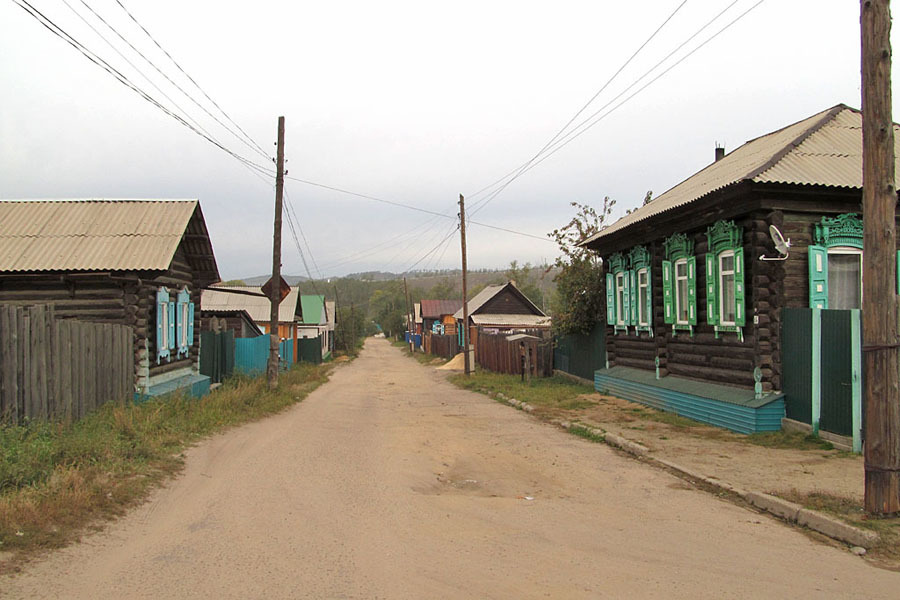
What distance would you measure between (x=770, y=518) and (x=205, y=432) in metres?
9.33

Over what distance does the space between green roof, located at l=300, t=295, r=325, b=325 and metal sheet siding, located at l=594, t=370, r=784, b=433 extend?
145ft

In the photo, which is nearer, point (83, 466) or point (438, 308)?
point (83, 466)

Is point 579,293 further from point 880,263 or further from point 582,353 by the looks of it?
point 880,263

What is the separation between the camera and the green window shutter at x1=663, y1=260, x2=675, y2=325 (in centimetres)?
1636

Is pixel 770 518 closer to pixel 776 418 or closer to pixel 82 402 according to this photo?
pixel 776 418

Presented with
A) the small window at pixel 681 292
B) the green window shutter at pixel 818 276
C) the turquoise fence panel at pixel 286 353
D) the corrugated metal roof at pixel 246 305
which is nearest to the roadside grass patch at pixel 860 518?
the green window shutter at pixel 818 276

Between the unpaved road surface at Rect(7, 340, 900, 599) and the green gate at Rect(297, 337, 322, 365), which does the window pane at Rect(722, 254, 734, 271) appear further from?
the green gate at Rect(297, 337, 322, 365)

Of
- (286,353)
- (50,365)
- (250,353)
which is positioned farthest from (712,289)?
(286,353)

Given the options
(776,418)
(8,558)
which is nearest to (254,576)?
(8,558)

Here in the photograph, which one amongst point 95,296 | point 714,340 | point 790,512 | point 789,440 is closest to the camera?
point 790,512

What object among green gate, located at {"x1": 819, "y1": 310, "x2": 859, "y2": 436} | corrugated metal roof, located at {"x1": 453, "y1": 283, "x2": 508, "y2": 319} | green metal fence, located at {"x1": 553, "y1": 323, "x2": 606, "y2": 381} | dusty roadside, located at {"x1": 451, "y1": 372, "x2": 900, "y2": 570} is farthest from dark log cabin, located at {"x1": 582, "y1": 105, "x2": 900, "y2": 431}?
corrugated metal roof, located at {"x1": 453, "y1": 283, "x2": 508, "y2": 319}

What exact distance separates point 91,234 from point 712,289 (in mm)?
13610

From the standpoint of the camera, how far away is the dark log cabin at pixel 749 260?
12508mm

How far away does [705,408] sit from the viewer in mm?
14109
